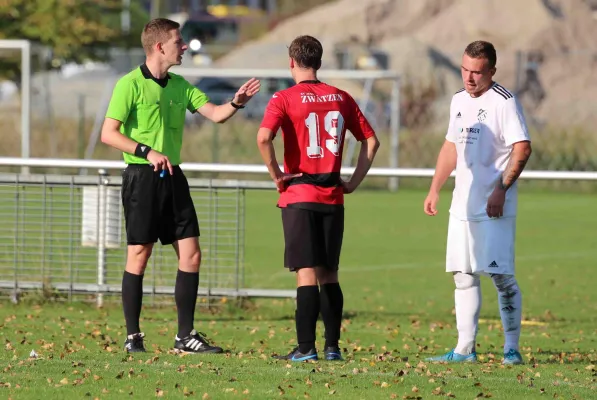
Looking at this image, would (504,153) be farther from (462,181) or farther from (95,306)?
(95,306)

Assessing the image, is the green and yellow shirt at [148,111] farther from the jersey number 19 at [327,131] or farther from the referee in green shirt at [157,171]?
the jersey number 19 at [327,131]

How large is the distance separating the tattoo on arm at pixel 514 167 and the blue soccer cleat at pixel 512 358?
A: 1.08 meters

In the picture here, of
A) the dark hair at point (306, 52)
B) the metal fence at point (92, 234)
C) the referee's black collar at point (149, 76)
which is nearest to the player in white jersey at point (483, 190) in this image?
the dark hair at point (306, 52)

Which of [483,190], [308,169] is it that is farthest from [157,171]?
[483,190]

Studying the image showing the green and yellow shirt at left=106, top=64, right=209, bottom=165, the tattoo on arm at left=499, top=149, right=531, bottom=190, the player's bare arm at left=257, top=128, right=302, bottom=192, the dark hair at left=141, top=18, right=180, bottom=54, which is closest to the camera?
the player's bare arm at left=257, top=128, right=302, bottom=192

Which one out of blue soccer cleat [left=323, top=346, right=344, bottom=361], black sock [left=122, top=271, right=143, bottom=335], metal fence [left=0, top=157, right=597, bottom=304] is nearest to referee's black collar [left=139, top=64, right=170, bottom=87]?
black sock [left=122, top=271, right=143, bottom=335]

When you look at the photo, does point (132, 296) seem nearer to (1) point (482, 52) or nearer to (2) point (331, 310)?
(2) point (331, 310)

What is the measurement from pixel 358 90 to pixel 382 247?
64.6 feet

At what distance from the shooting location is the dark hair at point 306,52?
8.62 m

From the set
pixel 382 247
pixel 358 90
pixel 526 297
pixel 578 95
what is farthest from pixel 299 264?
pixel 578 95

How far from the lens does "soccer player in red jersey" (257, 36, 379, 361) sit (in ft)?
28.1

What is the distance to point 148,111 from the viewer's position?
9078mm

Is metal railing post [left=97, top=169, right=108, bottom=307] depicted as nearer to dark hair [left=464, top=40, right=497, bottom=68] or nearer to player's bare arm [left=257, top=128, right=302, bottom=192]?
player's bare arm [left=257, top=128, right=302, bottom=192]

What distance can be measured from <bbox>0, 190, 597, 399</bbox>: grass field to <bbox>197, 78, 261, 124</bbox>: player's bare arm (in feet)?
5.18
